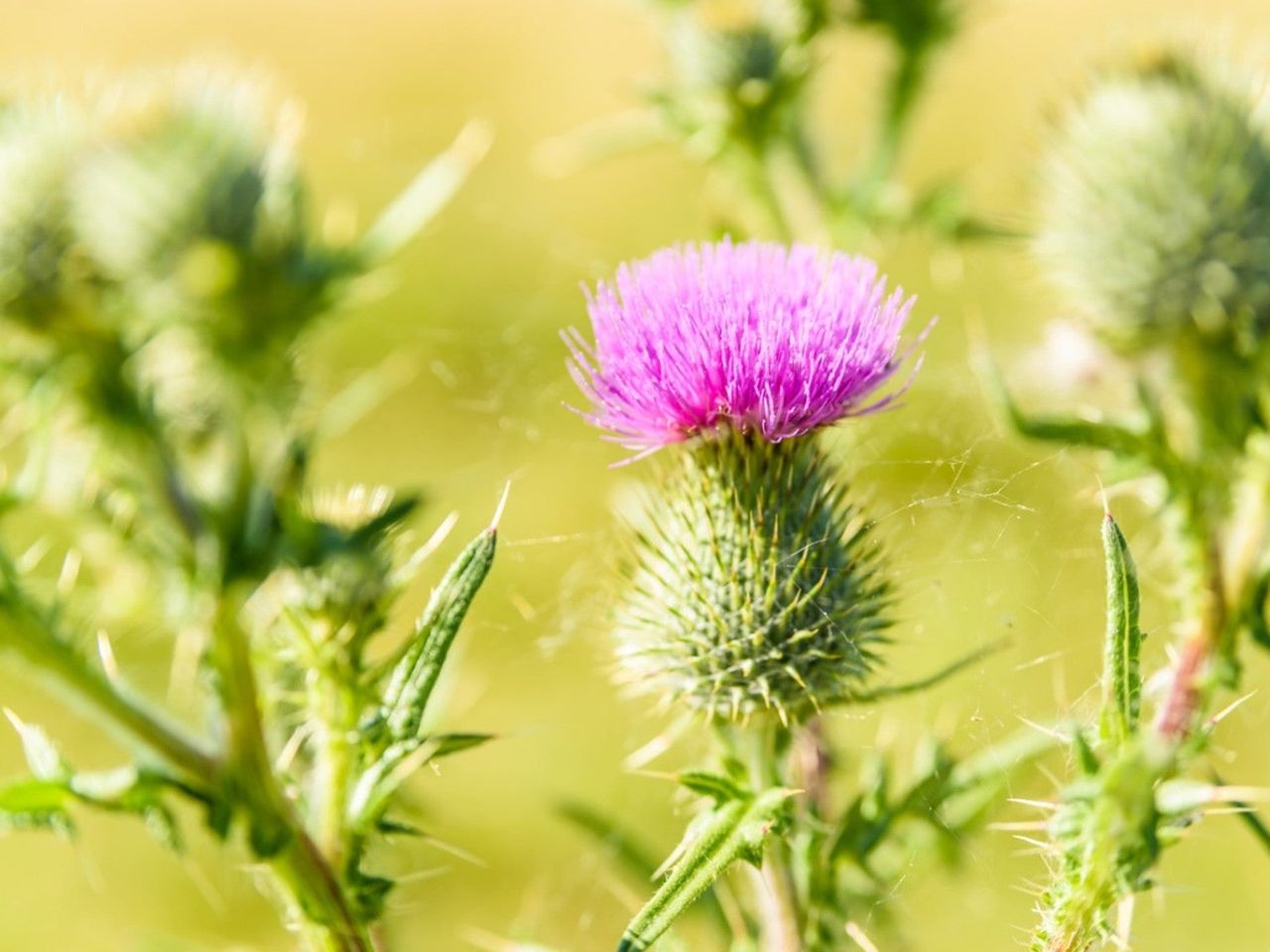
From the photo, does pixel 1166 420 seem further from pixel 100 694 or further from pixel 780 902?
pixel 100 694

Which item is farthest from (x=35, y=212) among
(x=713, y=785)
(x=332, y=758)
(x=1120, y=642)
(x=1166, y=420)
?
(x=1166, y=420)

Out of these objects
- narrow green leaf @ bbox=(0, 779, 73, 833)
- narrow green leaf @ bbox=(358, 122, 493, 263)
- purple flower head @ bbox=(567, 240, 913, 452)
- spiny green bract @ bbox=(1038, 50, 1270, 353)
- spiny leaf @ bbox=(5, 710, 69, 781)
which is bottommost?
narrow green leaf @ bbox=(0, 779, 73, 833)

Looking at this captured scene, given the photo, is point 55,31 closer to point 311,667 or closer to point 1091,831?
point 311,667

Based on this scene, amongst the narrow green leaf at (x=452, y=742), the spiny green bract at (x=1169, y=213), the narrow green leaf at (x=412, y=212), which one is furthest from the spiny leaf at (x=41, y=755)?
the spiny green bract at (x=1169, y=213)

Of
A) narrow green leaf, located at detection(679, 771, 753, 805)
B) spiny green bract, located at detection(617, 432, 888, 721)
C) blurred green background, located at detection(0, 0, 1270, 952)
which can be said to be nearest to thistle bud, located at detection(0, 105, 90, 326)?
blurred green background, located at detection(0, 0, 1270, 952)

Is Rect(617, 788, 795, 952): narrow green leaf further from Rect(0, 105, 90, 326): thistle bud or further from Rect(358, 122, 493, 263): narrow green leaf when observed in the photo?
Rect(0, 105, 90, 326): thistle bud

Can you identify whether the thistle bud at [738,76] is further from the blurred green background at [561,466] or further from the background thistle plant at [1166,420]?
the background thistle plant at [1166,420]
